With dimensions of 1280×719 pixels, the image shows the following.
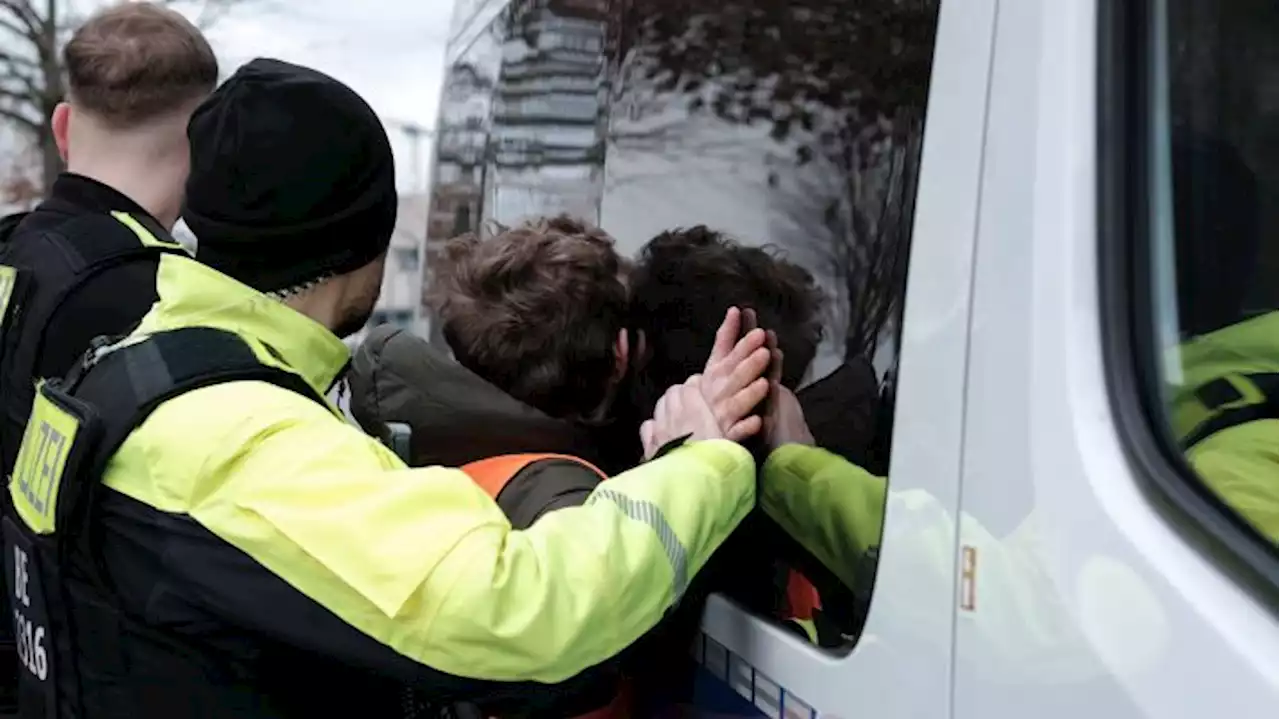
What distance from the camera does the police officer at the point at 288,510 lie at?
1.38 meters

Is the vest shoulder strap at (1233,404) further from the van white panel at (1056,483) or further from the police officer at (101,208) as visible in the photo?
the police officer at (101,208)

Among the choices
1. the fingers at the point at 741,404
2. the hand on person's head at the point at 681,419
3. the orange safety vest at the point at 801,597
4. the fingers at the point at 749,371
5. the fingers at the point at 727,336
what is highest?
the fingers at the point at 727,336

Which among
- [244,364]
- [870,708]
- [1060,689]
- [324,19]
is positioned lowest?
[870,708]

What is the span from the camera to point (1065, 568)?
1.13m

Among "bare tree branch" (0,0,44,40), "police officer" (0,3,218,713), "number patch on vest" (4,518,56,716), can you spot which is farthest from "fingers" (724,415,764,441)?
"bare tree branch" (0,0,44,40)

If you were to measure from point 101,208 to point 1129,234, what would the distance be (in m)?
1.96

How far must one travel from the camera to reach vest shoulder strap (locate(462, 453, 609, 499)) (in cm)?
192

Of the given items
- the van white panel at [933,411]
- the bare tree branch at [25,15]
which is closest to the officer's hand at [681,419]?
the van white panel at [933,411]

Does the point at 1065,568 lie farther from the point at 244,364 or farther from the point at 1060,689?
the point at 244,364

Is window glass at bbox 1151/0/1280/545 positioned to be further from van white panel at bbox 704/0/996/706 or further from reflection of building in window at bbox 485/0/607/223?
reflection of building in window at bbox 485/0/607/223

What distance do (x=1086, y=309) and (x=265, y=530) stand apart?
78cm

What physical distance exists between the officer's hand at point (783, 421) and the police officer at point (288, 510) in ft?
0.10

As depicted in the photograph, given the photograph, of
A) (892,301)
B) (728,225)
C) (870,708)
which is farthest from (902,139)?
(870,708)

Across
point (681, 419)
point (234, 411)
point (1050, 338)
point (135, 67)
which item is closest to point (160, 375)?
point (234, 411)
